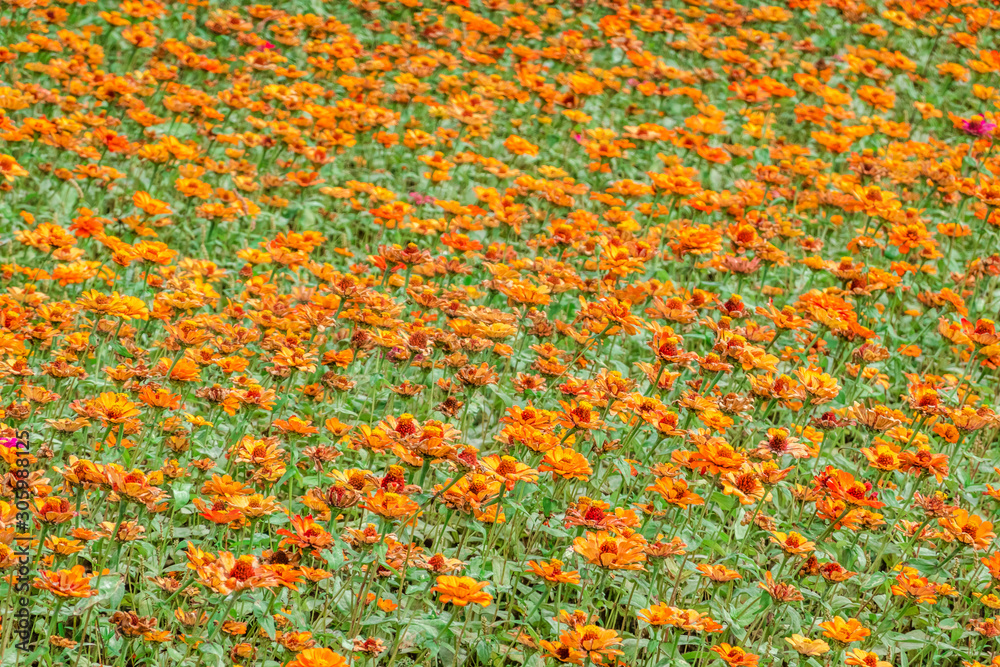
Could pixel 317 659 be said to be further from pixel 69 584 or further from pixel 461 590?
pixel 69 584

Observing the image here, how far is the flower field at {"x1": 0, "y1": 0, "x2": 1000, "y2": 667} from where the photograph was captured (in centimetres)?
256

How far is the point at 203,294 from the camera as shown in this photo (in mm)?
3443

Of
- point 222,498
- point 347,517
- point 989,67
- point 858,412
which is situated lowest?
point 347,517

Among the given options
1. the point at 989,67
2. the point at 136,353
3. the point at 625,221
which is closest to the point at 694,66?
the point at 989,67

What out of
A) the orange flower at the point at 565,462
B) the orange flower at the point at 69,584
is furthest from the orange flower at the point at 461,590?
the orange flower at the point at 69,584

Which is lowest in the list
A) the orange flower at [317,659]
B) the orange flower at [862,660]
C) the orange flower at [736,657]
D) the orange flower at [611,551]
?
the orange flower at [862,660]

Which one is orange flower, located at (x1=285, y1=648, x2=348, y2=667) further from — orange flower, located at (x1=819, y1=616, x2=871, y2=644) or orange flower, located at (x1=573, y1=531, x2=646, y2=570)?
orange flower, located at (x1=819, y1=616, x2=871, y2=644)

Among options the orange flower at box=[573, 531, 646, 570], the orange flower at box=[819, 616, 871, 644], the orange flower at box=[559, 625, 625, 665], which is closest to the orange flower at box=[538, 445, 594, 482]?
the orange flower at box=[573, 531, 646, 570]

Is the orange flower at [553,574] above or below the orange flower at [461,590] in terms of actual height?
below

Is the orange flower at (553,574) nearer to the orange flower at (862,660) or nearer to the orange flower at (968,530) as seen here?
the orange flower at (862,660)

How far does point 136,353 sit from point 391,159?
3.06 m

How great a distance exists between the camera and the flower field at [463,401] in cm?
256

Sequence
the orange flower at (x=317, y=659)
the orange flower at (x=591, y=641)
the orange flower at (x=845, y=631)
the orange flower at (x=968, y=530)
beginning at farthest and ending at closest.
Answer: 1. the orange flower at (x=968, y=530)
2. the orange flower at (x=845, y=631)
3. the orange flower at (x=591, y=641)
4. the orange flower at (x=317, y=659)

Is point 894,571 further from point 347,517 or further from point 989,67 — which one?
point 989,67
